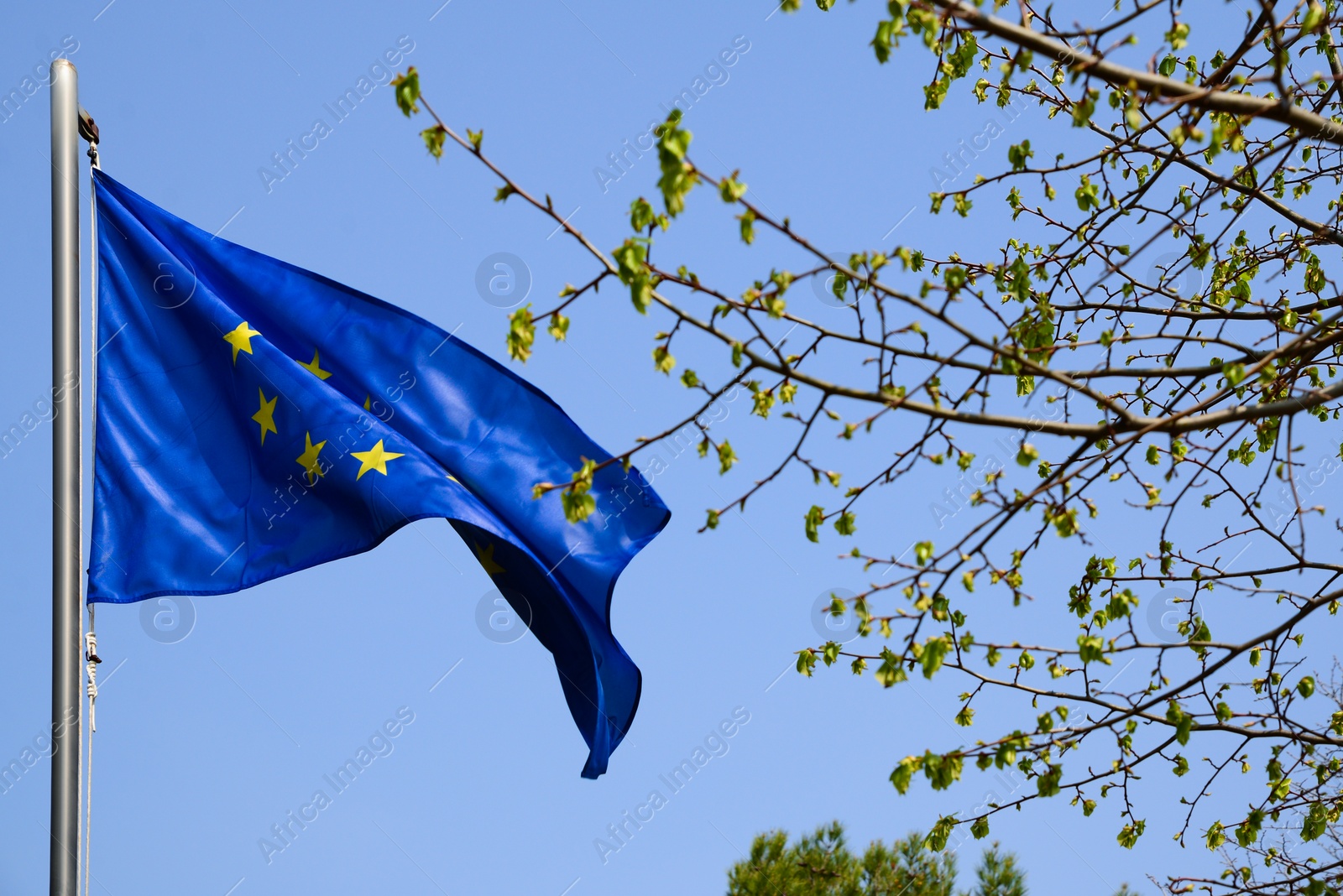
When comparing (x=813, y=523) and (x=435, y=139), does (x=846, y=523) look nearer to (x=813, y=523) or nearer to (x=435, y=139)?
(x=813, y=523)

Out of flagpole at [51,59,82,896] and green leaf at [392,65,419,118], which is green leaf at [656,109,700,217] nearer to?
green leaf at [392,65,419,118]

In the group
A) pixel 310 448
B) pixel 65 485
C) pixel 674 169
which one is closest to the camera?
pixel 674 169

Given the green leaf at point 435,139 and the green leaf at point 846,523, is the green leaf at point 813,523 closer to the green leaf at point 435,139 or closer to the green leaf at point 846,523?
the green leaf at point 846,523

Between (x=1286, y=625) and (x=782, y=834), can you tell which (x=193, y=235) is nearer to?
(x=1286, y=625)

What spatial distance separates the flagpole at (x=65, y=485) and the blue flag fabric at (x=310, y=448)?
81 cm

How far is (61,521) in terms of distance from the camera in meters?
4.31

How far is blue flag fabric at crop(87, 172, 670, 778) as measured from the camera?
5.45 meters

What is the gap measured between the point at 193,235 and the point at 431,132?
112 inches

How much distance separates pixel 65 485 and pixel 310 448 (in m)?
1.37

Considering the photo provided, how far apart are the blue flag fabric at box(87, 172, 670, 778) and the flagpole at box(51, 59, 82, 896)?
0.81m

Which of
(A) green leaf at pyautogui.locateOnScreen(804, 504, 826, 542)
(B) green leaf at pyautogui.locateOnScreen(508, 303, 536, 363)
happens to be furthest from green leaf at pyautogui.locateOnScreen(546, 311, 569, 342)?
(A) green leaf at pyautogui.locateOnScreen(804, 504, 826, 542)

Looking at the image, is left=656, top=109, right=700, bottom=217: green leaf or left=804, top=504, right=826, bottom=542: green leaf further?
left=804, top=504, right=826, bottom=542: green leaf

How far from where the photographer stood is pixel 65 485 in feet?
14.3

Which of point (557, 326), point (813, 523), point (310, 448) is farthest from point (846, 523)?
point (310, 448)
